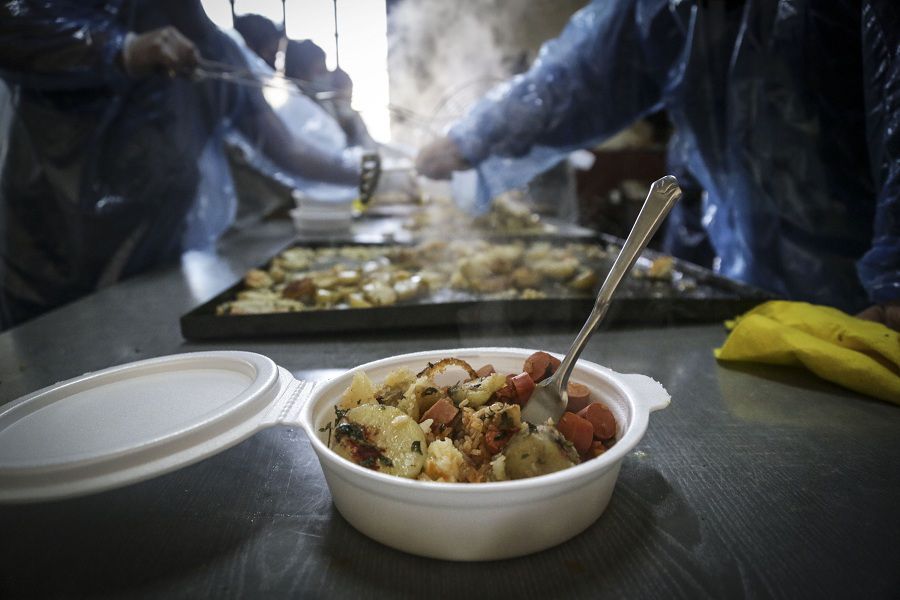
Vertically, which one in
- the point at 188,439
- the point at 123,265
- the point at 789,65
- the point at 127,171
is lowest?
the point at 123,265

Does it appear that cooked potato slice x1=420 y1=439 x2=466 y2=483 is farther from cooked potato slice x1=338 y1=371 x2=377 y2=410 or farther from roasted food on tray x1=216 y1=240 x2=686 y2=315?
roasted food on tray x1=216 y1=240 x2=686 y2=315

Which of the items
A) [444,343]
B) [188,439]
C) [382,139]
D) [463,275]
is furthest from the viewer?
[382,139]

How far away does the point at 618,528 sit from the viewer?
0.69 meters

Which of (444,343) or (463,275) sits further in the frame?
(463,275)

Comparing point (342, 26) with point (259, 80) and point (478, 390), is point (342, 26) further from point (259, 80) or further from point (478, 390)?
point (478, 390)

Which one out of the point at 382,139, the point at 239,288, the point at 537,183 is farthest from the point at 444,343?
the point at 537,183

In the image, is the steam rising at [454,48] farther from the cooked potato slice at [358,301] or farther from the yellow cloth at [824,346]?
the yellow cloth at [824,346]

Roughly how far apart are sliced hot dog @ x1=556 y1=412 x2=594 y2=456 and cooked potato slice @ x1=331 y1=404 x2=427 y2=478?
0.19 metres

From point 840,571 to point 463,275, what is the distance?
1.46 metres

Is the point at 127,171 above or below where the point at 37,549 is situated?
above

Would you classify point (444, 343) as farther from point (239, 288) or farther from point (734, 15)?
point (734, 15)

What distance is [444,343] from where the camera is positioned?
1440mm

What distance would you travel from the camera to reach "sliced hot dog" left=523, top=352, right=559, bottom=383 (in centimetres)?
82

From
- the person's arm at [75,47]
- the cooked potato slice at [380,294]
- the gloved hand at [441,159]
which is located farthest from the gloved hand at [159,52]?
the gloved hand at [441,159]
